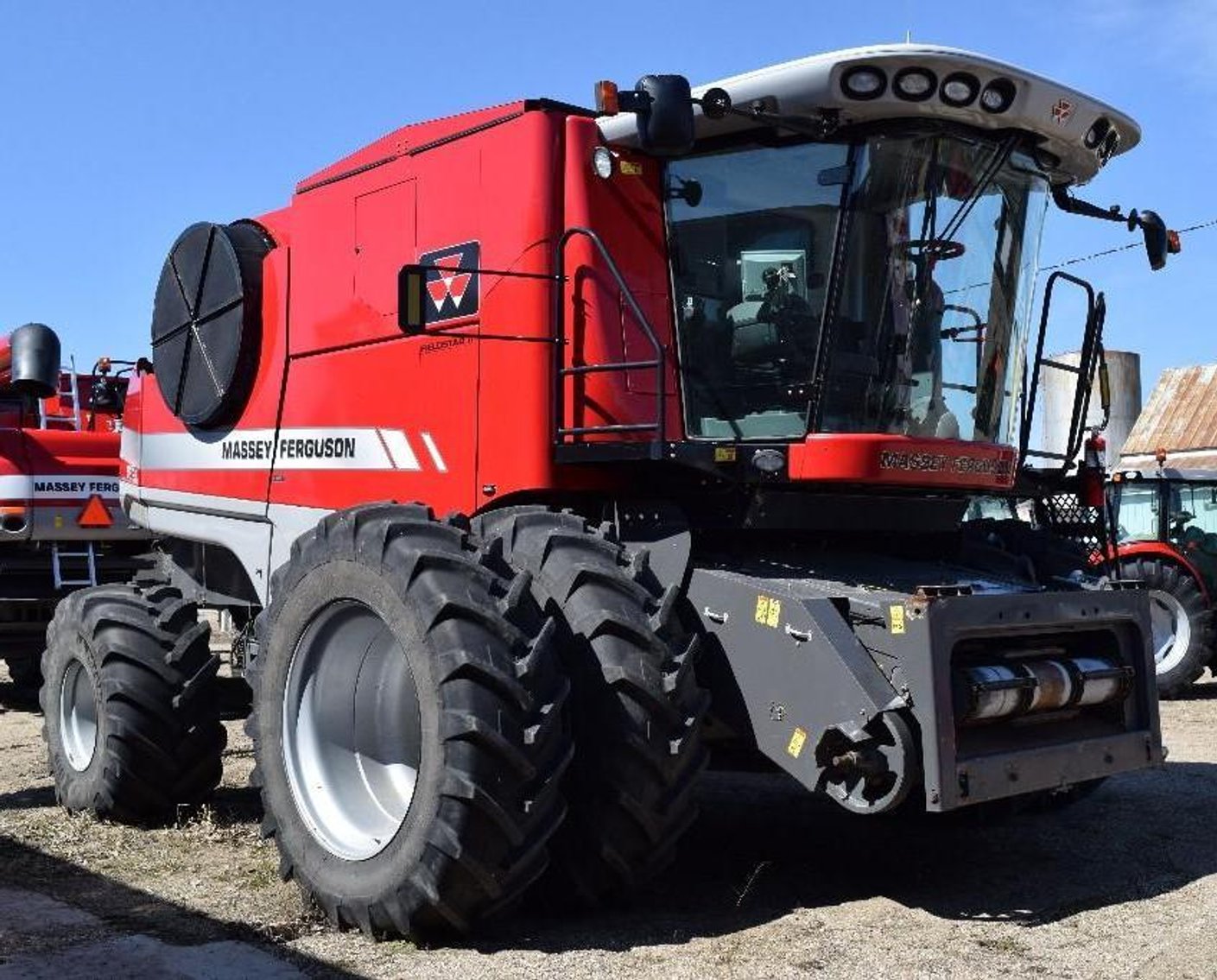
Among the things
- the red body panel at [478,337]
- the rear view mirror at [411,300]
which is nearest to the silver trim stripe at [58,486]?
the red body panel at [478,337]

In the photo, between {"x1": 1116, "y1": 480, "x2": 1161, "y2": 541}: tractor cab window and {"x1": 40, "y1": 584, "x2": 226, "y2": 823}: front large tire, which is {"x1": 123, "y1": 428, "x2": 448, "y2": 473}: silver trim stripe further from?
{"x1": 1116, "y1": 480, "x2": 1161, "y2": 541}: tractor cab window

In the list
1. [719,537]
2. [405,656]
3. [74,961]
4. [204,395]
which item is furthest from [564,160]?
[74,961]

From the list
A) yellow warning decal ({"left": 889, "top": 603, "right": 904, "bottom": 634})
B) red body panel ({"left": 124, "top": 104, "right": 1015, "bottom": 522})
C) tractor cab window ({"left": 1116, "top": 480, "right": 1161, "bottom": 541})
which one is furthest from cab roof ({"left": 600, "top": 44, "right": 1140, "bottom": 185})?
tractor cab window ({"left": 1116, "top": 480, "right": 1161, "bottom": 541})

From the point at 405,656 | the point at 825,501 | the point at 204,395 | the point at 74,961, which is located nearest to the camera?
the point at 74,961

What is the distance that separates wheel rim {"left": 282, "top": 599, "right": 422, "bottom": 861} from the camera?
17.4ft

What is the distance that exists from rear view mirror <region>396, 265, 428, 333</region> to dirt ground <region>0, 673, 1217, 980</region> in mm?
2164

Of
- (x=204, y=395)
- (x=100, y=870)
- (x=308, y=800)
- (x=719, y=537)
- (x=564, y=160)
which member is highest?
(x=564, y=160)

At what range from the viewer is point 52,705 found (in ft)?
24.8

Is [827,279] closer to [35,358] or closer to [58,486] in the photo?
[35,358]

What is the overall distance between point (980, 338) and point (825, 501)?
Result: 0.99 metres

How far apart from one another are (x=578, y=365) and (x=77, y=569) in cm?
662

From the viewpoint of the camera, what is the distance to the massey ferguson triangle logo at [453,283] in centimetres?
595

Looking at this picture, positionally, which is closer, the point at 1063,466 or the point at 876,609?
the point at 876,609

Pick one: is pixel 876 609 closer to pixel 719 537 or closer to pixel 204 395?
pixel 719 537
